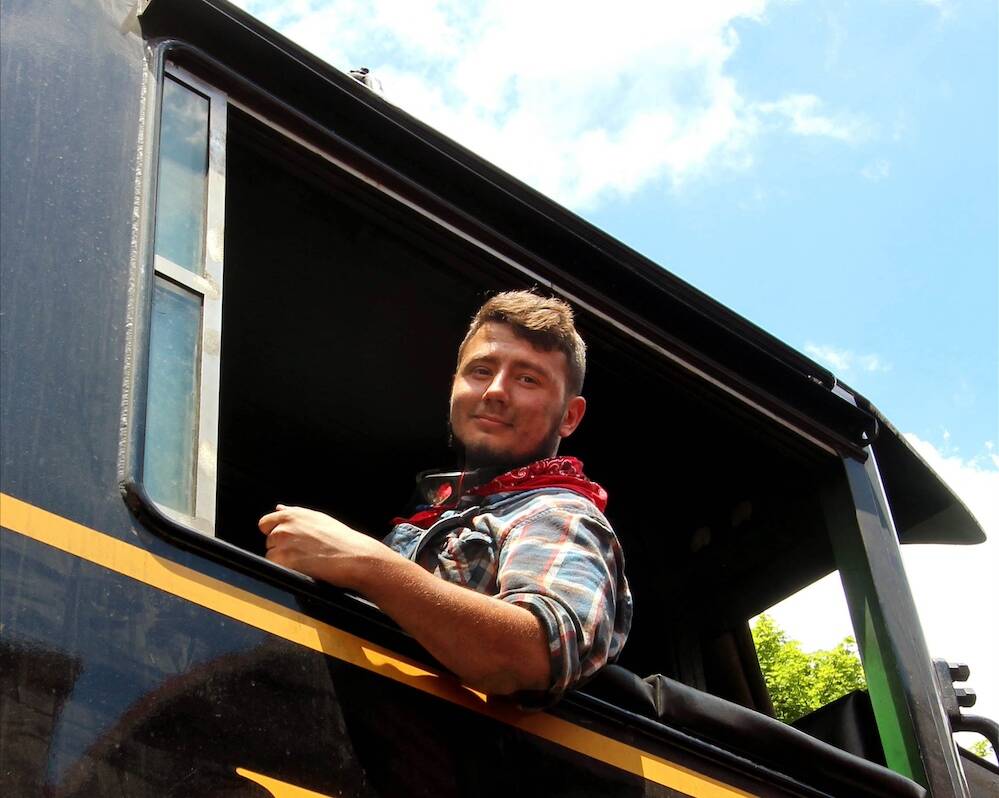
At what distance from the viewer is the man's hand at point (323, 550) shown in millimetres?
2004

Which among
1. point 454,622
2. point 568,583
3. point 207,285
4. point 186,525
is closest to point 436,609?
point 454,622

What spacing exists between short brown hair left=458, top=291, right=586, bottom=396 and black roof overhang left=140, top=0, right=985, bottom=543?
146 mm

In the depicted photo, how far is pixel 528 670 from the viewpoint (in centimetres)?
204

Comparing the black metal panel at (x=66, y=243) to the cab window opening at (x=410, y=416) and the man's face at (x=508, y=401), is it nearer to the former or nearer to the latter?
the cab window opening at (x=410, y=416)

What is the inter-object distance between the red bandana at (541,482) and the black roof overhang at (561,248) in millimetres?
554

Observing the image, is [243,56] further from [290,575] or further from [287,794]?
[287,794]

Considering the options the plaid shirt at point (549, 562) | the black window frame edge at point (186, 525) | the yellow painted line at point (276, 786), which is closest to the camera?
the yellow painted line at point (276, 786)

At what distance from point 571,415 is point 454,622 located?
988 millimetres

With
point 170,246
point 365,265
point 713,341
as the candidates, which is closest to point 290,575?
point 170,246

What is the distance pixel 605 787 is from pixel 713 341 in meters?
1.39

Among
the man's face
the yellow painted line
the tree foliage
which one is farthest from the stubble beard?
the tree foliage

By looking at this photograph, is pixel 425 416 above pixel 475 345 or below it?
above

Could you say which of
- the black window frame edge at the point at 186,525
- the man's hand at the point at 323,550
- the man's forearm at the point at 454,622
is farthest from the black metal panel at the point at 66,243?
the man's forearm at the point at 454,622

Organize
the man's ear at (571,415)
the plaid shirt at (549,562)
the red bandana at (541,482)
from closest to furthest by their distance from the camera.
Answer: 1. the plaid shirt at (549,562)
2. the red bandana at (541,482)
3. the man's ear at (571,415)
